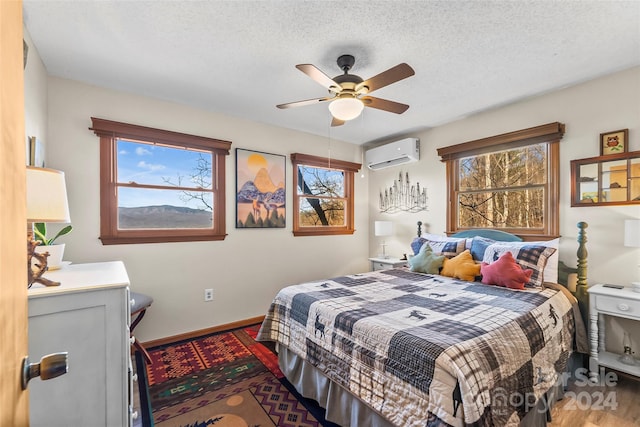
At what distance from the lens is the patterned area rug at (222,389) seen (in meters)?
1.80

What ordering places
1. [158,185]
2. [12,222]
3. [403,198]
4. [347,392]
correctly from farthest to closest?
[403,198]
[158,185]
[347,392]
[12,222]

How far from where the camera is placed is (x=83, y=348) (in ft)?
3.88

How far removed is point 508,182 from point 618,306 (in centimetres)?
145

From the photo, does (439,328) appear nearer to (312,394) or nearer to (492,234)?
(312,394)

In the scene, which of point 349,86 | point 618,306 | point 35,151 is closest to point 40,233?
point 35,151

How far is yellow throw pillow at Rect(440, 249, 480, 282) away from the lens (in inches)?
104

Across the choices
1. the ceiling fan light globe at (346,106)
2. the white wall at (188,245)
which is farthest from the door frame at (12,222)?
the white wall at (188,245)

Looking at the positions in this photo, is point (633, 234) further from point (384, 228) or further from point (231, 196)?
point (231, 196)

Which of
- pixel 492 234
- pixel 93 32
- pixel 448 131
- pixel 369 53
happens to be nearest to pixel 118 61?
pixel 93 32

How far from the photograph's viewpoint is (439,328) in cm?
152

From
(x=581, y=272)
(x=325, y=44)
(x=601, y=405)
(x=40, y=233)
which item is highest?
(x=325, y=44)

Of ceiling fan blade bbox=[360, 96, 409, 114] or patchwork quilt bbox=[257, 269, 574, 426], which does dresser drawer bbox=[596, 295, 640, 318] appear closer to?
patchwork quilt bbox=[257, 269, 574, 426]

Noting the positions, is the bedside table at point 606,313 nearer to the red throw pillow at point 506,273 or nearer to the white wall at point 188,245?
the red throw pillow at point 506,273

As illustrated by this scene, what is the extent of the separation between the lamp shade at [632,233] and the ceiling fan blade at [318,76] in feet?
7.77
